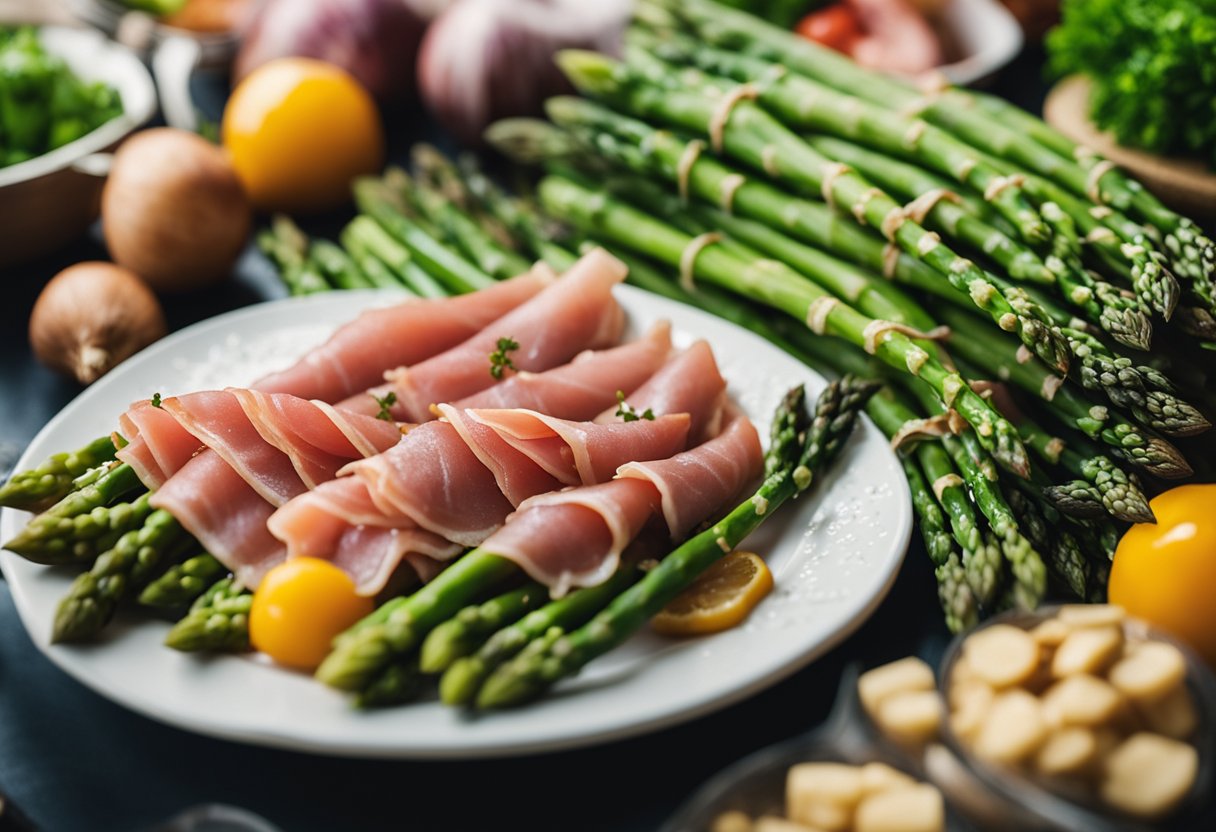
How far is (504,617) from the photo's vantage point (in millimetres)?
2045

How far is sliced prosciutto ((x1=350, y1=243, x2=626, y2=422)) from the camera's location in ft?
8.66

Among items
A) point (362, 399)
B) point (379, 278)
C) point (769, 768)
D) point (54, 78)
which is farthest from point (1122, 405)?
point (54, 78)

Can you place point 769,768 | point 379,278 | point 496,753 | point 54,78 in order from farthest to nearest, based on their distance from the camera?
1. point 54,78
2. point 379,278
3. point 496,753
4. point 769,768

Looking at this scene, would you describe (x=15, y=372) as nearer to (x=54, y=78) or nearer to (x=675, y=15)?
(x=54, y=78)

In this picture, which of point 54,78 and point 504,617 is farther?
point 54,78

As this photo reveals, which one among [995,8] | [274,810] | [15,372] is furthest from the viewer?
[995,8]

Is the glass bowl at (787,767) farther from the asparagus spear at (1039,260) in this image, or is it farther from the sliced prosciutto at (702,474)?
the asparagus spear at (1039,260)

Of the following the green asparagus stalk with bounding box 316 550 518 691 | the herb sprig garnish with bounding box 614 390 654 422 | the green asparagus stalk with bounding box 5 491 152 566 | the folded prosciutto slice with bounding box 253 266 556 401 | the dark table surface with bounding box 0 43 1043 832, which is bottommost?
the dark table surface with bounding box 0 43 1043 832

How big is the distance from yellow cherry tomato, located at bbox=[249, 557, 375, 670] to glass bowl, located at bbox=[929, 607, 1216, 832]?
1.08m

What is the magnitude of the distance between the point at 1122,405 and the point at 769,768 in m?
1.19

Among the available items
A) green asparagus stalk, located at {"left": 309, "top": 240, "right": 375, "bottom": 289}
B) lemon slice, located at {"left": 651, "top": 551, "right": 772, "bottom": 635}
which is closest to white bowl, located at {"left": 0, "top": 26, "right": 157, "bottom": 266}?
green asparagus stalk, located at {"left": 309, "top": 240, "right": 375, "bottom": 289}

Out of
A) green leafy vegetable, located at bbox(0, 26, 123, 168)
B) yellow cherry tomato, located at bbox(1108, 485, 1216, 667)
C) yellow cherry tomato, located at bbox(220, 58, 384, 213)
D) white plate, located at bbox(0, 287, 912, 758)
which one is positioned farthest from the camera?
yellow cherry tomato, located at bbox(220, 58, 384, 213)

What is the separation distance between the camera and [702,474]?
2.36 m

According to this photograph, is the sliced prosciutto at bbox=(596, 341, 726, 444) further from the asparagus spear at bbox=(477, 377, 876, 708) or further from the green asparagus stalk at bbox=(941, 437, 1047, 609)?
the green asparagus stalk at bbox=(941, 437, 1047, 609)
